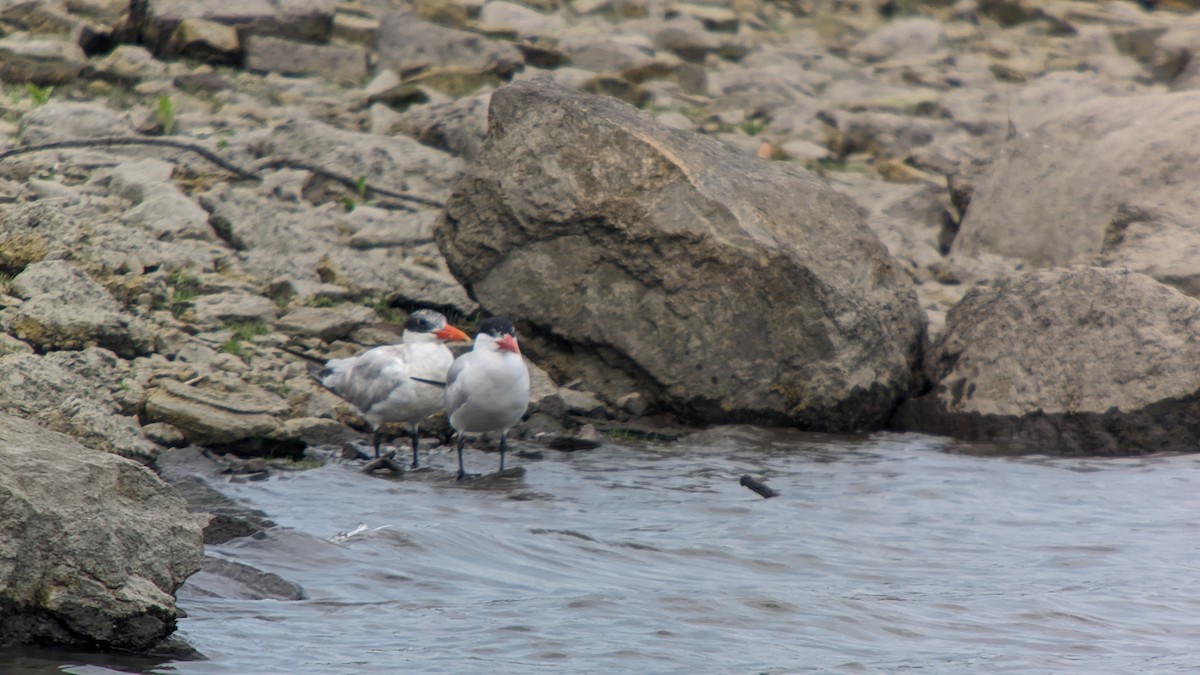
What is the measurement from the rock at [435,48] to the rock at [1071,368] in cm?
744

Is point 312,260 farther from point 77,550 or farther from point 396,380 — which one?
point 77,550

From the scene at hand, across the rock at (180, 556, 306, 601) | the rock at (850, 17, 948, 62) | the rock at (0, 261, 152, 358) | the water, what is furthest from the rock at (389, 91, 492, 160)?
the rock at (850, 17, 948, 62)

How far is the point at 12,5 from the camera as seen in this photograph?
48.9ft

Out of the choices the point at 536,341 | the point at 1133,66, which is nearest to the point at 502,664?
the point at 536,341

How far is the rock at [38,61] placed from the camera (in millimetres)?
13805

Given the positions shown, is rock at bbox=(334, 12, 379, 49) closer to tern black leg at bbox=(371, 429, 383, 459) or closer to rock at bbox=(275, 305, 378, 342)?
rock at bbox=(275, 305, 378, 342)

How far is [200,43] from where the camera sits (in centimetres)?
1529

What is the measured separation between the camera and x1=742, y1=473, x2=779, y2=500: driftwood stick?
8648 millimetres

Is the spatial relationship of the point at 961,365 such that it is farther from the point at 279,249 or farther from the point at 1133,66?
the point at 1133,66

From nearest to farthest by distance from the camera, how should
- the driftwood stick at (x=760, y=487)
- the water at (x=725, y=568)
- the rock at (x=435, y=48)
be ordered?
the water at (x=725, y=568) < the driftwood stick at (x=760, y=487) < the rock at (x=435, y=48)

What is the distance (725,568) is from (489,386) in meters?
2.60

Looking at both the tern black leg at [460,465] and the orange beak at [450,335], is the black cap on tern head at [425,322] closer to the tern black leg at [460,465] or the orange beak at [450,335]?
the orange beak at [450,335]

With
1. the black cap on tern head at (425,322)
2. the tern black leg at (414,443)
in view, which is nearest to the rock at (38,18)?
the black cap on tern head at (425,322)

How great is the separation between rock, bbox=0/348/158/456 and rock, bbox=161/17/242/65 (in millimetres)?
7268
